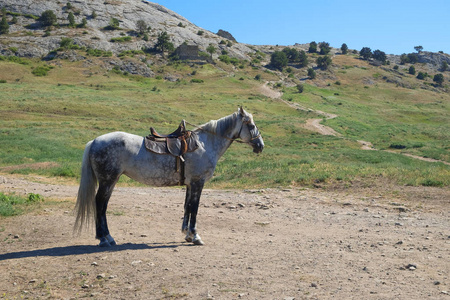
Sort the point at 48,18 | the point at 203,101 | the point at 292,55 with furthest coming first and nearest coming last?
the point at 292,55
the point at 48,18
the point at 203,101

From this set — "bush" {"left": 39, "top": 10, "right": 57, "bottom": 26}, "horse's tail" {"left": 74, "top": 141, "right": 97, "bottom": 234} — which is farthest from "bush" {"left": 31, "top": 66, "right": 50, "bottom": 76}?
"horse's tail" {"left": 74, "top": 141, "right": 97, "bottom": 234}

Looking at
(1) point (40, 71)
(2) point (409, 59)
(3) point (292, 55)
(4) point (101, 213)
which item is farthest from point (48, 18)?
(2) point (409, 59)

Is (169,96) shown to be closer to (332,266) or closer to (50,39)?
(50,39)

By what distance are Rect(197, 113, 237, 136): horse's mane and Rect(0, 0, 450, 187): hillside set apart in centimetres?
1100

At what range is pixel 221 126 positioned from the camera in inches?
438

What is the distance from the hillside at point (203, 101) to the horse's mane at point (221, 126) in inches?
433

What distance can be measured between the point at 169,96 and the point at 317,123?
1083 inches

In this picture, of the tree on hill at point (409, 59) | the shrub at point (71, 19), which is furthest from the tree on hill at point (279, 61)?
the tree on hill at point (409, 59)

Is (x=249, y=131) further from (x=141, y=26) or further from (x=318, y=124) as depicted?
(x=141, y=26)

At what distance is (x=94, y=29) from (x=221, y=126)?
130m

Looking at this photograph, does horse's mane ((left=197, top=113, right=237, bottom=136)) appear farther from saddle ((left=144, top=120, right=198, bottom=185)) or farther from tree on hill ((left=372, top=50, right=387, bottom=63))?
tree on hill ((left=372, top=50, right=387, bottom=63))

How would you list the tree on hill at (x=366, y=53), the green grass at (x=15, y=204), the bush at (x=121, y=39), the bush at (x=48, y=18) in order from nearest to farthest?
the green grass at (x=15, y=204), the bush at (x=121, y=39), the bush at (x=48, y=18), the tree on hill at (x=366, y=53)

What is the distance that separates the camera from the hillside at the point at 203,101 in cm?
2691

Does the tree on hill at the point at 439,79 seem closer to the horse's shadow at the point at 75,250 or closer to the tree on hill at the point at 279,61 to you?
the tree on hill at the point at 279,61
